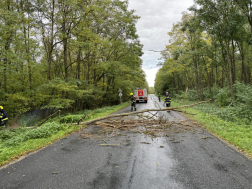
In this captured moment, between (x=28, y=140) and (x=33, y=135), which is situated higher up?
(x=33, y=135)

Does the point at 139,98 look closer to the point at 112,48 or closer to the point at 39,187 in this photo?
the point at 112,48

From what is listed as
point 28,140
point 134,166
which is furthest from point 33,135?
point 134,166

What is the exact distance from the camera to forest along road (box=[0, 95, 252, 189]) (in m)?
2.78

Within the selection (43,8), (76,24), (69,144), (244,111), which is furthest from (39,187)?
(43,8)

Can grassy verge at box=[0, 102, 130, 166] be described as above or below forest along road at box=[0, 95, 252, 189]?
above

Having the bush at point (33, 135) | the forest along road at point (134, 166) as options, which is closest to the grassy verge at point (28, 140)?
the bush at point (33, 135)

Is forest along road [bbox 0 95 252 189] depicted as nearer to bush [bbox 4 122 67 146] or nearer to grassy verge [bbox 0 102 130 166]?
grassy verge [bbox 0 102 130 166]

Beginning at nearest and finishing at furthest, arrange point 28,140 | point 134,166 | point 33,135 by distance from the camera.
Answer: point 134,166, point 28,140, point 33,135

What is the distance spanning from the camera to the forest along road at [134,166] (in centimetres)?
278

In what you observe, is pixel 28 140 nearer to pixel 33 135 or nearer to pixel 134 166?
pixel 33 135

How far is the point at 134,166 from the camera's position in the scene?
3.42 metres

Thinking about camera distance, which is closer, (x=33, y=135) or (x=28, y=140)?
(x=28, y=140)

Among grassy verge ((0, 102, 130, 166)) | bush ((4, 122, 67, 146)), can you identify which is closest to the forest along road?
grassy verge ((0, 102, 130, 166))

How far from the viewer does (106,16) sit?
1811 centimetres
